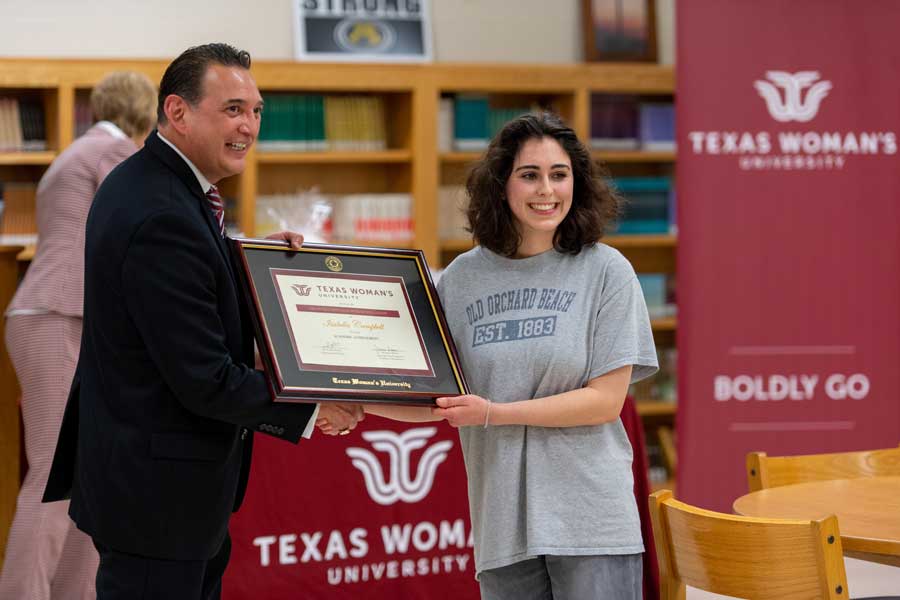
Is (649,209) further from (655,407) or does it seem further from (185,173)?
(185,173)

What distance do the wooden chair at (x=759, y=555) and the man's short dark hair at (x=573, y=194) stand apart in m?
0.61

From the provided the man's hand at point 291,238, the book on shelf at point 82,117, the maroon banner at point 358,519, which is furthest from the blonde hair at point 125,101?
the book on shelf at point 82,117

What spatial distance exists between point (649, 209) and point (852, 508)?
13.5ft

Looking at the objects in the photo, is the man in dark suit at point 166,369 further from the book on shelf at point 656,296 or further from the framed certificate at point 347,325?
the book on shelf at point 656,296

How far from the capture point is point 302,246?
2.48 metres

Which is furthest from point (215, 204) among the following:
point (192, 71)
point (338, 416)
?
point (338, 416)

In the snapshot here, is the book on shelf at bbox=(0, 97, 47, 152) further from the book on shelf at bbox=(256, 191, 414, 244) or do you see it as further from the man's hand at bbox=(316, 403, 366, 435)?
the man's hand at bbox=(316, 403, 366, 435)

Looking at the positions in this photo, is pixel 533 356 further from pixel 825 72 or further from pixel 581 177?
pixel 825 72

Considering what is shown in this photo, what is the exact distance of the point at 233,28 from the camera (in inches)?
246

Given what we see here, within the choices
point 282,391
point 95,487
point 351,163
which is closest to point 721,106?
point 351,163

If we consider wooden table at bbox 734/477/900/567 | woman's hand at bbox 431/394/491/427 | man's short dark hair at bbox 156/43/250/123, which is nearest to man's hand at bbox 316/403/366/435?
woman's hand at bbox 431/394/491/427

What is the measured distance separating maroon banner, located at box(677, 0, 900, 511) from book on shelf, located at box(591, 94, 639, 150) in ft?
5.33

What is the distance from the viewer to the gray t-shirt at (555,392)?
7.42 feet

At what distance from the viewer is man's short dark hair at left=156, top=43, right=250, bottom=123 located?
7.45 ft
